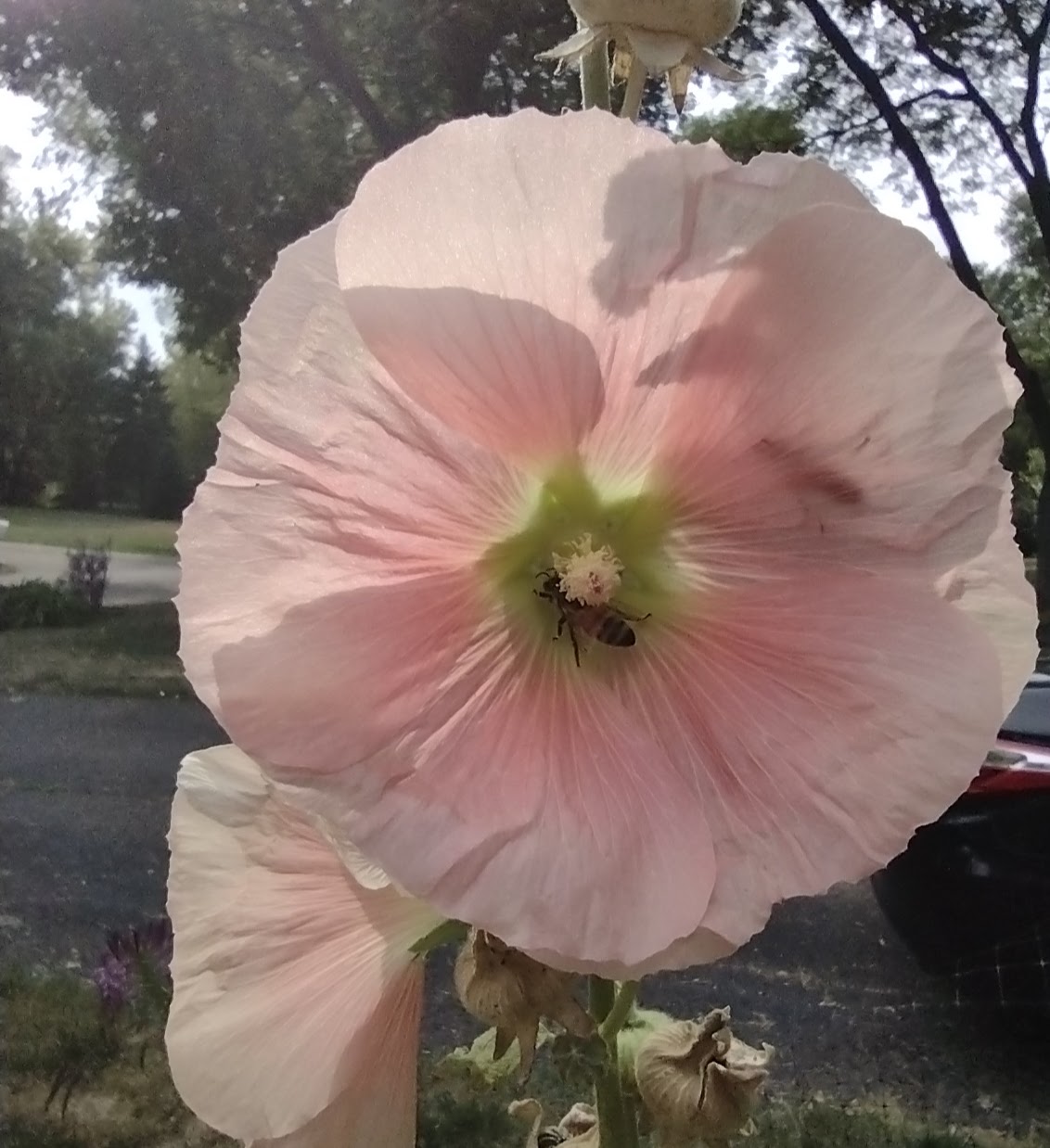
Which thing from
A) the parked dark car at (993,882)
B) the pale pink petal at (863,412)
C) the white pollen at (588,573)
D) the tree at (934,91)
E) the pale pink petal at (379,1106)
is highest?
the tree at (934,91)

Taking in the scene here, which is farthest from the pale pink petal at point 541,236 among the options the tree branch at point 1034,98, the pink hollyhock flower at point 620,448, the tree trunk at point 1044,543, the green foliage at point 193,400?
the tree branch at point 1034,98

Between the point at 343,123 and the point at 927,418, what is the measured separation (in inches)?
55.5

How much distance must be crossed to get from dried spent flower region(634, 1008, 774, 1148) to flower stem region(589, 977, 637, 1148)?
0.01m

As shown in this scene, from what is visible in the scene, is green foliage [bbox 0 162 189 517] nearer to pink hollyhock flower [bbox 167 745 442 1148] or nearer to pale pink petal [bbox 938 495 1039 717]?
pink hollyhock flower [bbox 167 745 442 1148]

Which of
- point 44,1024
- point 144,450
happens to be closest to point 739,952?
point 44,1024

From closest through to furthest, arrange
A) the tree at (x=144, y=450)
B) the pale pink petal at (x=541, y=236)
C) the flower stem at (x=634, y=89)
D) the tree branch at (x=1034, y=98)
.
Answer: the pale pink petal at (x=541, y=236) → the flower stem at (x=634, y=89) → the tree at (x=144, y=450) → the tree branch at (x=1034, y=98)

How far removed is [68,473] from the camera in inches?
63.6

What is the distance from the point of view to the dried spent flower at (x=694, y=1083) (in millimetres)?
365

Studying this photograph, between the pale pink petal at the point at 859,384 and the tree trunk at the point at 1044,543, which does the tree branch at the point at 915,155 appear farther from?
the pale pink petal at the point at 859,384

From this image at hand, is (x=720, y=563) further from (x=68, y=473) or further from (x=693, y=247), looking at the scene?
(x=68, y=473)

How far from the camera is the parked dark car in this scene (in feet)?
4.78

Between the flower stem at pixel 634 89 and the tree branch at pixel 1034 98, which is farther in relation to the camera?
the tree branch at pixel 1034 98

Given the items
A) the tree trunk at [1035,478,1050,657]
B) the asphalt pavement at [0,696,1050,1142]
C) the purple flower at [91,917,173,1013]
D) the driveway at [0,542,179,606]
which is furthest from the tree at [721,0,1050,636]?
the purple flower at [91,917,173,1013]

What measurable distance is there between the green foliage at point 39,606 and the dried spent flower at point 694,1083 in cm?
140
